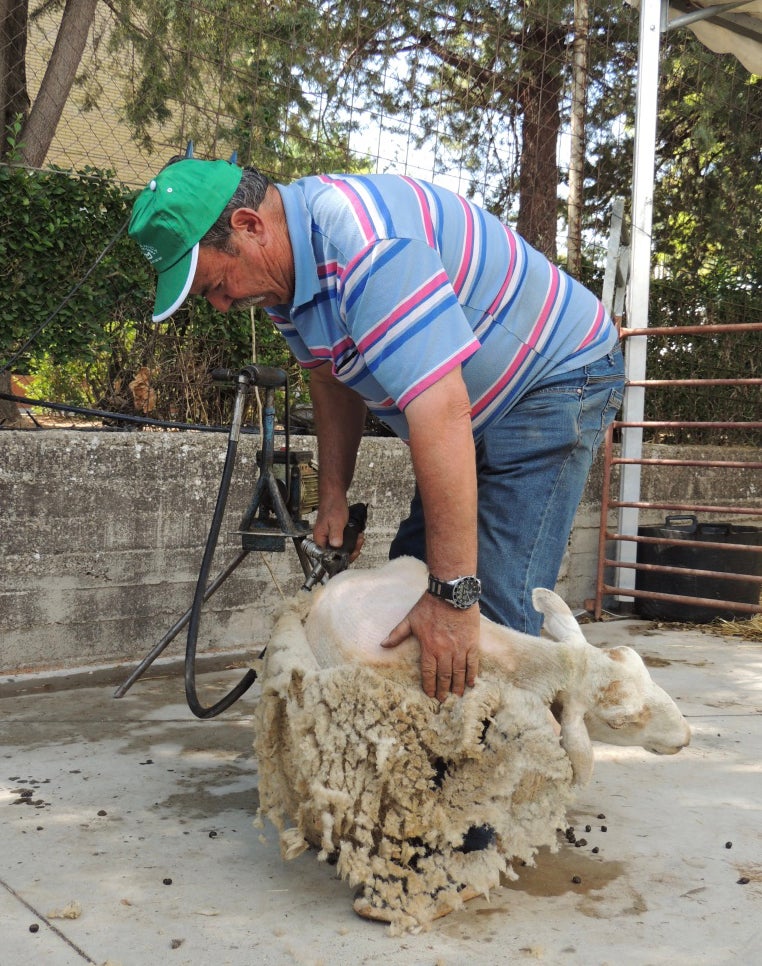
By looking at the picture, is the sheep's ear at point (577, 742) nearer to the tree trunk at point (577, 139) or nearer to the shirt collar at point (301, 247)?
the shirt collar at point (301, 247)

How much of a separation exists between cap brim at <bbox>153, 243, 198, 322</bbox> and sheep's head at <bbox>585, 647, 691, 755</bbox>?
4.12ft

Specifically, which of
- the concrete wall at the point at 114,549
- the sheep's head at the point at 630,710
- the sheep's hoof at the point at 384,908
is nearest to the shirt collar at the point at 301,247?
the sheep's head at the point at 630,710

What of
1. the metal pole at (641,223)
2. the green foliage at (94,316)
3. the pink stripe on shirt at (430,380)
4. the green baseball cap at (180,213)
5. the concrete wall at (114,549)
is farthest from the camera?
the metal pole at (641,223)

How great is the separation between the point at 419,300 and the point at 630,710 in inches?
41.4

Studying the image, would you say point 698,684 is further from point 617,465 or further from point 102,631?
point 102,631

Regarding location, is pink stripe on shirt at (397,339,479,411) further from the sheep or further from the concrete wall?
the concrete wall

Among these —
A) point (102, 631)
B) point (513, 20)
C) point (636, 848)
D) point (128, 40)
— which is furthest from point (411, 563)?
point (513, 20)

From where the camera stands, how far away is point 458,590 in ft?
6.48

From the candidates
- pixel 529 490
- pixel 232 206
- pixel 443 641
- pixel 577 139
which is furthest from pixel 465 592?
pixel 577 139

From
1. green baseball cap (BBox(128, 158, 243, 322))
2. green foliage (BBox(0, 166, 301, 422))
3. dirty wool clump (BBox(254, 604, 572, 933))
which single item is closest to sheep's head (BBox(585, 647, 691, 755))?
dirty wool clump (BBox(254, 604, 572, 933))

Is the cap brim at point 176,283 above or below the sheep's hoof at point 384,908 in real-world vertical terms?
above

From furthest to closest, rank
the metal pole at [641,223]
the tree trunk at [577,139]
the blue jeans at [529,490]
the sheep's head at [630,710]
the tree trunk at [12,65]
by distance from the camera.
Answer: the tree trunk at [577,139] < the metal pole at [641,223] < the tree trunk at [12,65] < the blue jeans at [529,490] < the sheep's head at [630,710]

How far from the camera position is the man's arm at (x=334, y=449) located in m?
2.77

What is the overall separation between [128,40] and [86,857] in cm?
401
